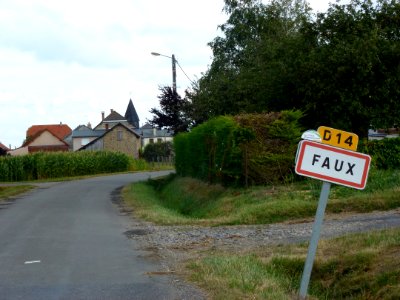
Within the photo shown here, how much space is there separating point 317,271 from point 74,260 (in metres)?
4.28

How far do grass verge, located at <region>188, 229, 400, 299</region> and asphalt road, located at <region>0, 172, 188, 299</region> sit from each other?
731 mm

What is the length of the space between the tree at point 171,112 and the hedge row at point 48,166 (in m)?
17.0

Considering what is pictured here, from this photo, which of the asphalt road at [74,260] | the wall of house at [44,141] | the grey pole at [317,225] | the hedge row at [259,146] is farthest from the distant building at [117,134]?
the grey pole at [317,225]

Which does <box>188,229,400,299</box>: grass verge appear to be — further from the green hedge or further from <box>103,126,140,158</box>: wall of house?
<box>103,126,140,158</box>: wall of house

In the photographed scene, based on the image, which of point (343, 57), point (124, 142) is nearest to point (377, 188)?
point (343, 57)

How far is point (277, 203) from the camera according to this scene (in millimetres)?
16469

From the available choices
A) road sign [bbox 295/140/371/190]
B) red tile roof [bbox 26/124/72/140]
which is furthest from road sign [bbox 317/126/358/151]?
red tile roof [bbox 26/124/72/140]

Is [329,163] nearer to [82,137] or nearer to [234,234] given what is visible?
[234,234]

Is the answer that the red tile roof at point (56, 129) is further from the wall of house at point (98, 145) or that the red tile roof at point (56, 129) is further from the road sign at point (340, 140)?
the road sign at point (340, 140)

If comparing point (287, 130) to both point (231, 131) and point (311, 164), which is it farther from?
point (311, 164)

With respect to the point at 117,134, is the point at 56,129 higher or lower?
higher

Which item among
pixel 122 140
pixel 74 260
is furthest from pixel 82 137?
pixel 74 260

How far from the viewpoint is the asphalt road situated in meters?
8.25

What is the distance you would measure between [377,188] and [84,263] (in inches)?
390
